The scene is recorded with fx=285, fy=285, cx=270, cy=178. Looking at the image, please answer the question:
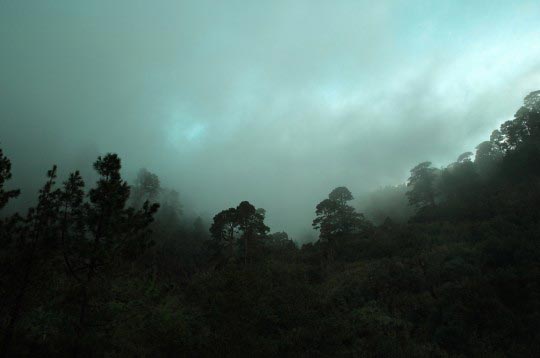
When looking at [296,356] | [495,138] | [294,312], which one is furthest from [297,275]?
[495,138]

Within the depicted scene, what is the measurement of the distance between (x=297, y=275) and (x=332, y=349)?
1185cm

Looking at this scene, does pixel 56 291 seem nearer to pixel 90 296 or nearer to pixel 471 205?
pixel 90 296

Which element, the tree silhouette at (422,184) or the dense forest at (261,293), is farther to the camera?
the tree silhouette at (422,184)

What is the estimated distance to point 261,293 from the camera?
43.7 ft

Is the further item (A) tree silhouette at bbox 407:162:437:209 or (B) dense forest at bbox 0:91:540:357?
(A) tree silhouette at bbox 407:162:437:209

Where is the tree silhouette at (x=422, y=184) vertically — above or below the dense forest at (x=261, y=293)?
above

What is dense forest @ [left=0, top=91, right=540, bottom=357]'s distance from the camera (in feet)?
27.3

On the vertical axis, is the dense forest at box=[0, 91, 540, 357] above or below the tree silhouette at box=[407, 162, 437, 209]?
below

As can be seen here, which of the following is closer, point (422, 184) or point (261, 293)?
point (261, 293)

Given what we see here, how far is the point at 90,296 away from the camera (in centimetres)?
802

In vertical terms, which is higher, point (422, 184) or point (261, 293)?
point (422, 184)

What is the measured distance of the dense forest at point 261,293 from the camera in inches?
328

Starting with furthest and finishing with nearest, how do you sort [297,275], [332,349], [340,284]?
[297,275], [340,284], [332,349]

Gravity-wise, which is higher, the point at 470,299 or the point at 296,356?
the point at 470,299
